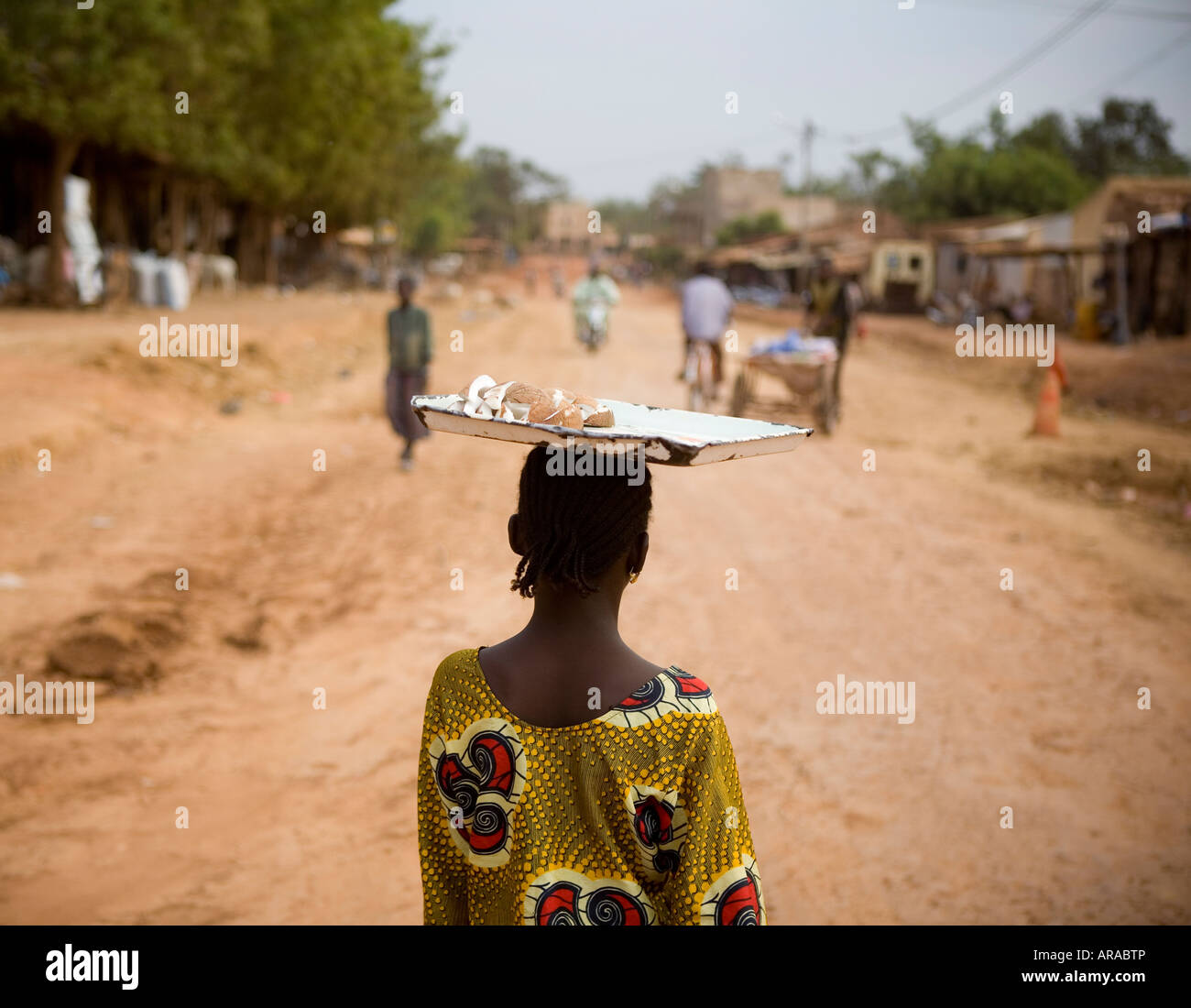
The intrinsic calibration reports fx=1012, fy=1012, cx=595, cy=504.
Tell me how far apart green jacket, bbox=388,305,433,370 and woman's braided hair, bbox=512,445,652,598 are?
8115 millimetres

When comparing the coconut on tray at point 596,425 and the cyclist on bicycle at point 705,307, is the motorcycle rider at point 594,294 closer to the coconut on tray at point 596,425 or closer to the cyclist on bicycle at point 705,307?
the cyclist on bicycle at point 705,307

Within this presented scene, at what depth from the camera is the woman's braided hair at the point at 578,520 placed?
1.65 m

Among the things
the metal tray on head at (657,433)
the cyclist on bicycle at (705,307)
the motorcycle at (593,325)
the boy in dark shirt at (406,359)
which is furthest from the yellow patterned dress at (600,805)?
the motorcycle at (593,325)

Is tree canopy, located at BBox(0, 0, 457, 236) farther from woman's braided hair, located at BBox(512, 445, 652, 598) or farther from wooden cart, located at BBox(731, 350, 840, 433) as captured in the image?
woman's braided hair, located at BBox(512, 445, 652, 598)

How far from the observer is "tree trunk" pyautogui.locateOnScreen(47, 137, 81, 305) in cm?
1644

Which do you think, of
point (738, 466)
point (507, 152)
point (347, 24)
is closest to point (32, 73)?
point (347, 24)

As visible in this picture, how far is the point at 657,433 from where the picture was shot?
1.53 metres

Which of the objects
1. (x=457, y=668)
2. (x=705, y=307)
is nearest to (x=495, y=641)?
(x=457, y=668)

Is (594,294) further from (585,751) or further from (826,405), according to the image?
(585,751)

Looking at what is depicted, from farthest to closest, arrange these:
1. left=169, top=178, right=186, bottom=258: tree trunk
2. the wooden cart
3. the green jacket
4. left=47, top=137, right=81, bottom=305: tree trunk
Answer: left=169, top=178, right=186, bottom=258: tree trunk < left=47, top=137, right=81, bottom=305: tree trunk < the wooden cart < the green jacket

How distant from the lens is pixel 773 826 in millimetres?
4152

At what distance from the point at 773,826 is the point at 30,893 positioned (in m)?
2.82

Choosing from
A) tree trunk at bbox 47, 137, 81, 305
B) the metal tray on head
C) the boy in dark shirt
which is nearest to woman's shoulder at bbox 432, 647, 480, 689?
the metal tray on head
